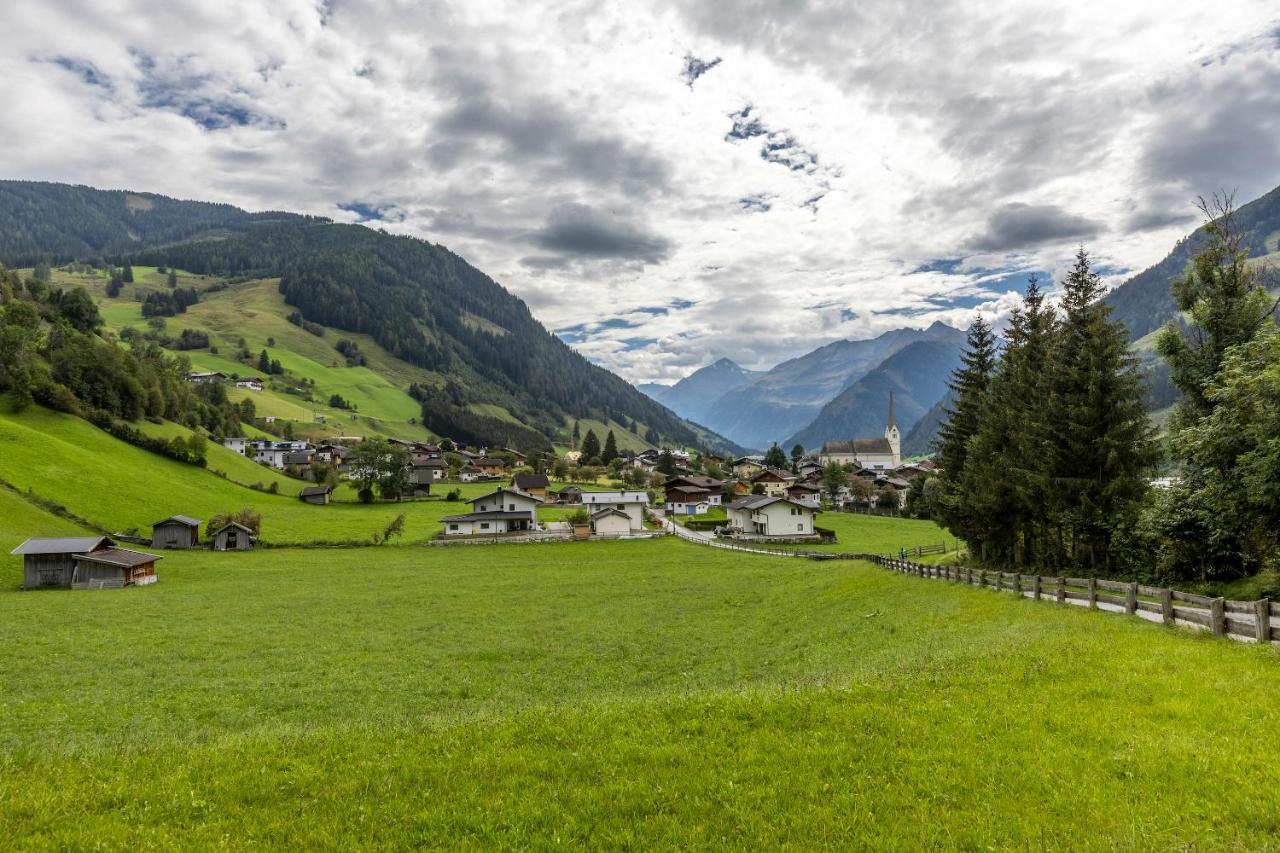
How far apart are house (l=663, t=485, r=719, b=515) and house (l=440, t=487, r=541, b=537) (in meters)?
35.4

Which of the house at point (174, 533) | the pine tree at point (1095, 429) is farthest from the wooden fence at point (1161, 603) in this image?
the house at point (174, 533)

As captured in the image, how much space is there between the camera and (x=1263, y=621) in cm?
1334

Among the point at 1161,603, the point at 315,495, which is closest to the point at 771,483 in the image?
the point at 315,495

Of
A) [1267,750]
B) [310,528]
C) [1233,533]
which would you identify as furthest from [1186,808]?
[310,528]

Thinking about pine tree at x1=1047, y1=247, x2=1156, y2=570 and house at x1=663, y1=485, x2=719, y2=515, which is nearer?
pine tree at x1=1047, y1=247, x2=1156, y2=570

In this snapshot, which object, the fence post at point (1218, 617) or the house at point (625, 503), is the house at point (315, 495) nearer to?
the house at point (625, 503)

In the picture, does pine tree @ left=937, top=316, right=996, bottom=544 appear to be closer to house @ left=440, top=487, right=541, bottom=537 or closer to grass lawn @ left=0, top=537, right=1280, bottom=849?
grass lawn @ left=0, top=537, right=1280, bottom=849

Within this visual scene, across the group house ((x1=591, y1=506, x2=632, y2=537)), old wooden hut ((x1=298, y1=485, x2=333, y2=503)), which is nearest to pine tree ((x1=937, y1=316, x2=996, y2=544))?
house ((x1=591, y1=506, x2=632, y2=537))

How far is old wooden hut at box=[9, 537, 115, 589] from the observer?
4419 cm

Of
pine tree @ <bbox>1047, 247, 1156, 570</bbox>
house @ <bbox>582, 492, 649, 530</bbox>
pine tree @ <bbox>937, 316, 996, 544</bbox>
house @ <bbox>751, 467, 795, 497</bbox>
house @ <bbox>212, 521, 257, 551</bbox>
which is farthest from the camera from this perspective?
house @ <bbox>751, 467, 795, 497</bbox>

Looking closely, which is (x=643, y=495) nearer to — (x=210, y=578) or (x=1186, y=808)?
(x=210, y=578)

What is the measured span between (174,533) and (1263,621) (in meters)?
82.5

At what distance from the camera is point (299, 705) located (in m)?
18.1

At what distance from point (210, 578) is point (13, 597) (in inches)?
446
